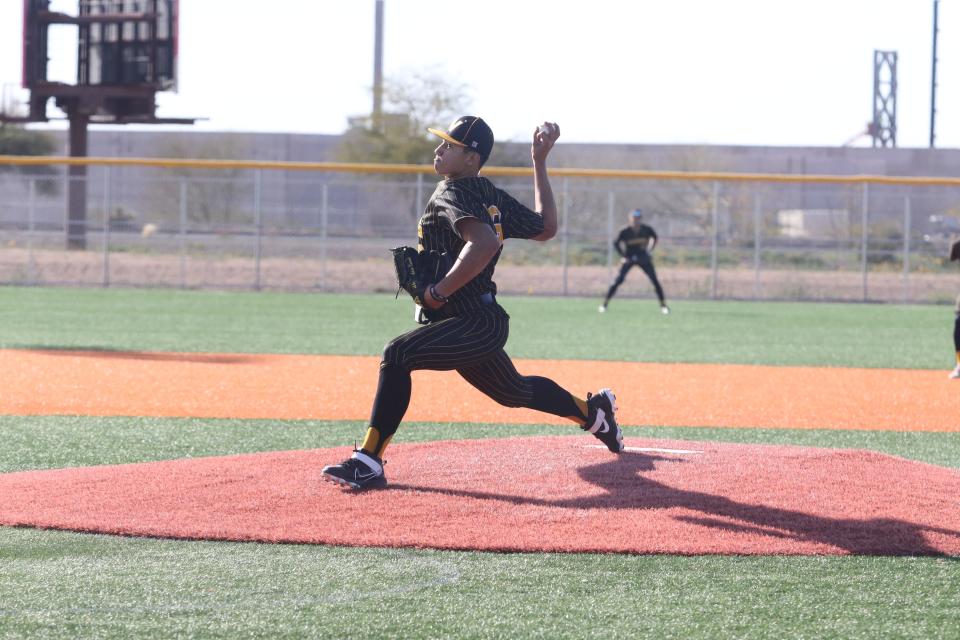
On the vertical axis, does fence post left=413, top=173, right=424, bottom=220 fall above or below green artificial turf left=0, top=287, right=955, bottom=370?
above

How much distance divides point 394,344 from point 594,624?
2.05 metres

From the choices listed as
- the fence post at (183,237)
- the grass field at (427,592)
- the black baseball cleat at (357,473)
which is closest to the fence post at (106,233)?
the fence post at (183,237)

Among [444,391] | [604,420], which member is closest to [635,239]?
[444,391]

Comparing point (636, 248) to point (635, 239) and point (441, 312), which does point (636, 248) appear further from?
point (441, 312)

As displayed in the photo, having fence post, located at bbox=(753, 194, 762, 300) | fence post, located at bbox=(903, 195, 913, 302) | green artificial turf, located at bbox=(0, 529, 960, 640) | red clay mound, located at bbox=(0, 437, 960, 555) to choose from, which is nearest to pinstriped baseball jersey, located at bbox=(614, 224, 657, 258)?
fence post, located at bbox=(753, 194, 762, 300)

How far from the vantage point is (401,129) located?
46.0 metres

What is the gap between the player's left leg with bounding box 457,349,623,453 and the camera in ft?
17.7

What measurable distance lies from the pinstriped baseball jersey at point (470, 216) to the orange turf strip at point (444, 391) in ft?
9.45

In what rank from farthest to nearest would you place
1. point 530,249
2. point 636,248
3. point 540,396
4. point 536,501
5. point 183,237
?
point 530,249 → point 183,237 → point 636,248 → point 540,396 → point 536,501

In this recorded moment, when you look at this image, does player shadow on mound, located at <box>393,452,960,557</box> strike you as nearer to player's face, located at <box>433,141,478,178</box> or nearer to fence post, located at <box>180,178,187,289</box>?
player's face, located at <box>433,141,478,178</box>

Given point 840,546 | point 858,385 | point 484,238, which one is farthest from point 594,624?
point 858,385

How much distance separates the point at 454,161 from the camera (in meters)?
5.23

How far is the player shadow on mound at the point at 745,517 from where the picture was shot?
14.2ft

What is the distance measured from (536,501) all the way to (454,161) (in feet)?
4.94
